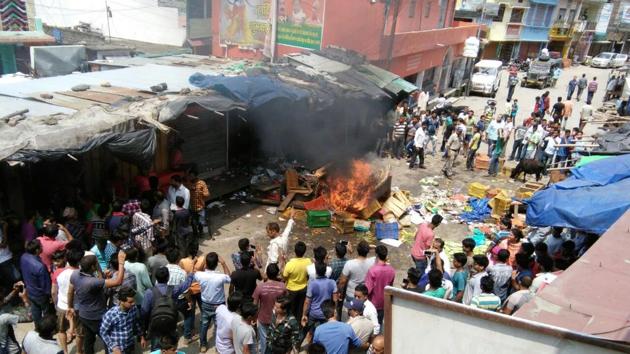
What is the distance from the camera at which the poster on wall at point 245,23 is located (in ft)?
61.7

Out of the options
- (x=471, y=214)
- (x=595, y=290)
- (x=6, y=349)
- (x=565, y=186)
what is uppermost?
(x=595, y=290)

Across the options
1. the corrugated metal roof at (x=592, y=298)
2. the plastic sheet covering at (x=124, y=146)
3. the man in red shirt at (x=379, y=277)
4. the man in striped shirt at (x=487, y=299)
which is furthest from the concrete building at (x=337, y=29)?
the corrugated metal roof at (x=592, y=298)

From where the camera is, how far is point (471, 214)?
464 inches

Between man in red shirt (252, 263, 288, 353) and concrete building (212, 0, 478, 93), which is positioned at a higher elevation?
concrete building (212, 0, 478, 93)

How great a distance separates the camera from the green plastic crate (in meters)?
10.5

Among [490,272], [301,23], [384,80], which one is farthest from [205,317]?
[301,23]

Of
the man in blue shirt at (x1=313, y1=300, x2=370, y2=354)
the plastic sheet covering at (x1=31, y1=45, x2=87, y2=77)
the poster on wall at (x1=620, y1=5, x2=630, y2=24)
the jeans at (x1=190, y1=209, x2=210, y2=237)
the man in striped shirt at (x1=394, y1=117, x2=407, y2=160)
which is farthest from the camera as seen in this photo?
the poster on wall at (x1=620, y1=5, x2=630, y2=24)

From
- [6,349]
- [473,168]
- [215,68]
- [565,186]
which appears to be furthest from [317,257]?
[473,168]

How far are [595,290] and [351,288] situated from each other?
3.12m

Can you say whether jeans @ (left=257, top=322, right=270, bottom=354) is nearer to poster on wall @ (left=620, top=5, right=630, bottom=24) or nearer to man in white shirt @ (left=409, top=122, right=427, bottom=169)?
man in white shirt @ (left=409, top=122, right=427, bottom=169)

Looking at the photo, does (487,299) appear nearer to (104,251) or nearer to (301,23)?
(104,251)

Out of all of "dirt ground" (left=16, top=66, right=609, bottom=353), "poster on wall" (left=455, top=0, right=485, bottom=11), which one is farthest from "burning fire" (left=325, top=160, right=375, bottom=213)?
"poster on wall" (left=455, top=0, right=485, bottom=11)

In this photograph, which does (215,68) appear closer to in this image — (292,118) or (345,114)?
(292,118)

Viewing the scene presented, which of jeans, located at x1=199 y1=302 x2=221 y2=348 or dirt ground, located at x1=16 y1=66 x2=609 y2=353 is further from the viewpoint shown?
dirt ground, located at x1=16 y1=66 x2=609 y2=353
